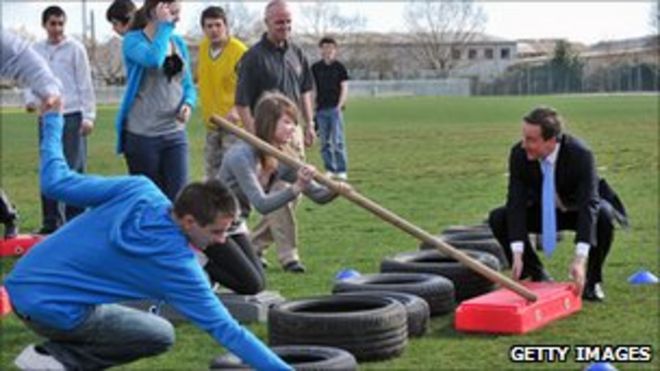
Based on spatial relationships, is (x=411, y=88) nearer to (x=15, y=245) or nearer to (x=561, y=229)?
(x=15, y=245)

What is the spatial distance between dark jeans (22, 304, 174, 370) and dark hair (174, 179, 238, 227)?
0.72 meters

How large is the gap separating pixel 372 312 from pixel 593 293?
87.7 inches

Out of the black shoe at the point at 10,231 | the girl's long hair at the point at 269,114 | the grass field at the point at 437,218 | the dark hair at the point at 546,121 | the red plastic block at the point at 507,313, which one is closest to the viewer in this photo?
the grass field at the point at 437,218

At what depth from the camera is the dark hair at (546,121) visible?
302 inches

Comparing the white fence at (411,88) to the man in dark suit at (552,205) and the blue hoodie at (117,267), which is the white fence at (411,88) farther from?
the blue hoodie at (117,267)

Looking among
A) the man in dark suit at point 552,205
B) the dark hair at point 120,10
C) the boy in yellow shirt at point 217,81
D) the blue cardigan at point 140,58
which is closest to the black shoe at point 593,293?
the man in dark suit at point 552,205

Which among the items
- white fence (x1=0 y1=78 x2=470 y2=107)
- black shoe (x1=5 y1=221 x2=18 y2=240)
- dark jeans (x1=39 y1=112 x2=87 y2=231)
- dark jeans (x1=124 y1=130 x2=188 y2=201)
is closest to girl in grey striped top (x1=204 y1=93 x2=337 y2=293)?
dark jeans (x1=124 y1=130 x2=188 y2=201)

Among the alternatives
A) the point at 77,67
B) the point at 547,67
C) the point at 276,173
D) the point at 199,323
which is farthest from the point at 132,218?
the point at 547,67

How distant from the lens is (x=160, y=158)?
27.9 feet

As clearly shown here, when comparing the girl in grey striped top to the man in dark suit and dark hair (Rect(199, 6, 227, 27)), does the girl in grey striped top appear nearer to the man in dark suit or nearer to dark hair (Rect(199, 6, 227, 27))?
the man in dark suit

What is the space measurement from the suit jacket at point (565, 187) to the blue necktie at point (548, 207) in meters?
0.06

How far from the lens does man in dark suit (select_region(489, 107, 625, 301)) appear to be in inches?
305

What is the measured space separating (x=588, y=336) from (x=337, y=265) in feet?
9.78

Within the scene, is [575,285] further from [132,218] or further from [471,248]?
[132,218]
